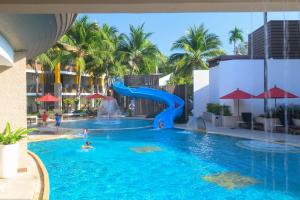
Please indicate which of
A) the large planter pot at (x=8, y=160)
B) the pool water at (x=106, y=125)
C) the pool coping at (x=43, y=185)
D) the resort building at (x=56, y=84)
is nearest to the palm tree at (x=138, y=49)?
the resort building at (x=56, y=84)

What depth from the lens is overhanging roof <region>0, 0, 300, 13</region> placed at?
15.5ft

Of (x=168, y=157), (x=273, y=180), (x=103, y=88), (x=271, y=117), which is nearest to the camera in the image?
(x=273, y=180)

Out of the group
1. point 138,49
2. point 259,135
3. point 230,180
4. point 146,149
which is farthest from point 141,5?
point 138,49

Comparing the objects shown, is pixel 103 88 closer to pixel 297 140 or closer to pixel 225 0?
pixel 297 140

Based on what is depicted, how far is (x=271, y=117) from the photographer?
19.6 meters

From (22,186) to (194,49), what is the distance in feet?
99.4

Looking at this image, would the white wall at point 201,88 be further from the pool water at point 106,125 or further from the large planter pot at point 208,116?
the pool water at point 106,125

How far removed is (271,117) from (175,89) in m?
11.1

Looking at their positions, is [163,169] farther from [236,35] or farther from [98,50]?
→ [236,35]

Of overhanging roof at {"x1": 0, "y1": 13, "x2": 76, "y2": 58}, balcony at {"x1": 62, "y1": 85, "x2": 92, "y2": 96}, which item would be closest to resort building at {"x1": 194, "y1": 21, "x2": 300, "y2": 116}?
overhanging roof at {"x1": 0, "y1": 13, "x2": 76, "y2": 58}

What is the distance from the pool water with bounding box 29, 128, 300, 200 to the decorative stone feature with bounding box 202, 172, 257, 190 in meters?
0.11

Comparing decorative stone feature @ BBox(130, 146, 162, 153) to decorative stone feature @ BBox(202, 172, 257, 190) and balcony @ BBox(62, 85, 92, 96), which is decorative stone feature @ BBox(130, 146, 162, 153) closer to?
decorative stone feature @ BBox(202, 172, 257, 190)

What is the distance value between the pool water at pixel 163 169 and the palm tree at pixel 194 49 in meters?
18.6

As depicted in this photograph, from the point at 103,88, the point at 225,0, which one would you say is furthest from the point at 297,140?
the point at 103,88
